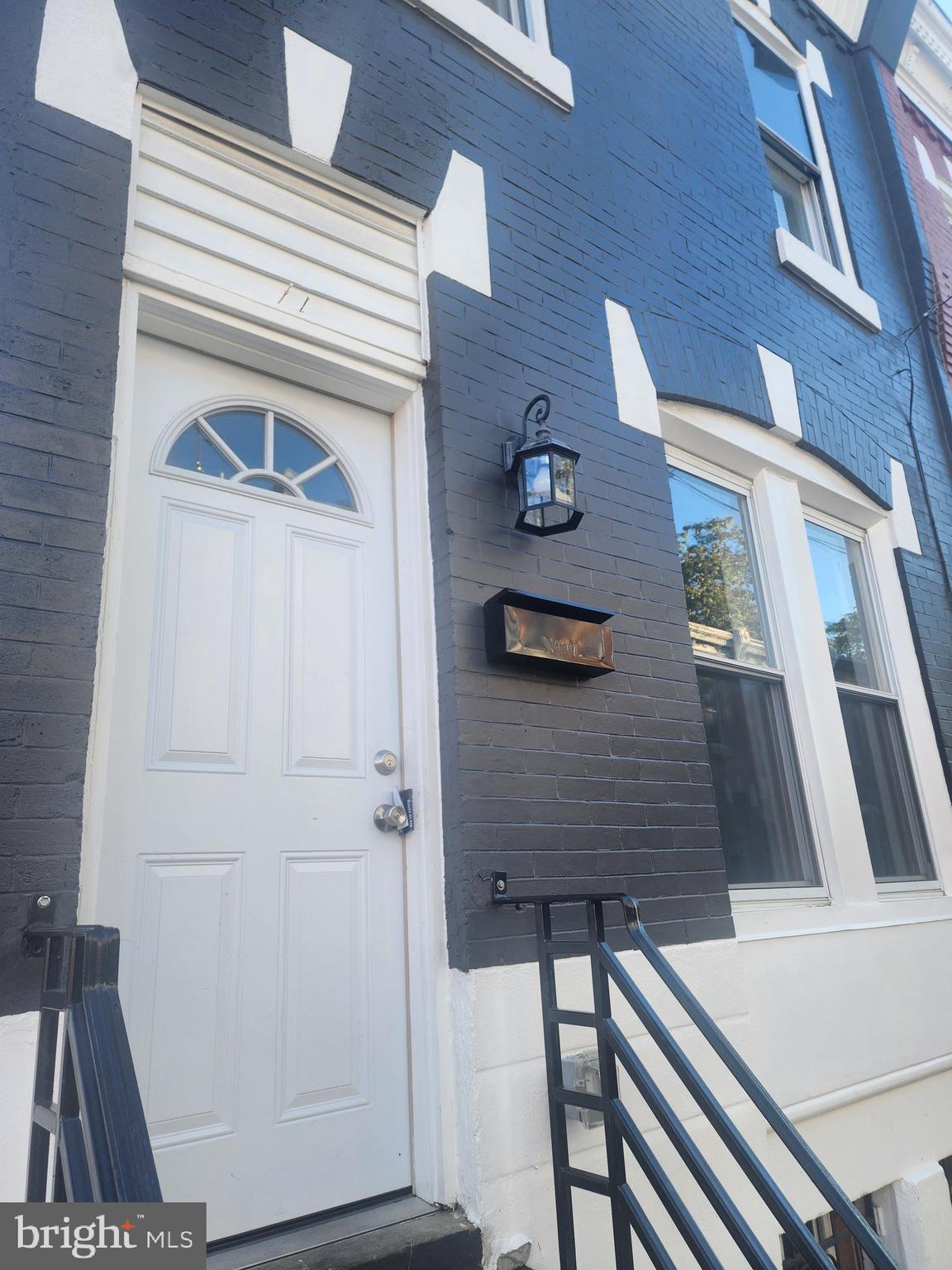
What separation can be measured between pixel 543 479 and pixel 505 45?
2046mm

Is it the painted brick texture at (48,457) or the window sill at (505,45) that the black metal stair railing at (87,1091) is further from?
the window sill at (505,45)

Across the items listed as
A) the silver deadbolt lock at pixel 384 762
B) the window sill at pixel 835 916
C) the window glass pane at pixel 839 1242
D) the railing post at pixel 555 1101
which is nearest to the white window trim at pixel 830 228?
the window sill at pixel 835 916

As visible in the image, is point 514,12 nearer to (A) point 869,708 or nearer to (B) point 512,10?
(B) point 512,10

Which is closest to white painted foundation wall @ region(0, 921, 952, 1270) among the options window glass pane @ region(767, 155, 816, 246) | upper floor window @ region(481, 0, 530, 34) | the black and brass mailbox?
the black and brass mailbox

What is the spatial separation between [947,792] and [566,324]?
3143 mm

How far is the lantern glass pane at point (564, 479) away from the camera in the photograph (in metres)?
2.80

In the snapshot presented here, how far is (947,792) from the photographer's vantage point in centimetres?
457

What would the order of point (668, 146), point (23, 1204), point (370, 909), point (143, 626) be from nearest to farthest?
1. point (23, 1204)
2. point (143, 626)
3. point (370, 909)
4. point (668, 146)

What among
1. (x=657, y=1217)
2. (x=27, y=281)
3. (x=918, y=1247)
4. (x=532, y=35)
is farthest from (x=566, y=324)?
(x=918, y=1247)

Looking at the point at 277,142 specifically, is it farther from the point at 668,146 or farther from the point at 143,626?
the point at 668,146

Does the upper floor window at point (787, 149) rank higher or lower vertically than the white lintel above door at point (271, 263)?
higher

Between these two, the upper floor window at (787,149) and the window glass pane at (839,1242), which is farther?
the upper floor window at (787,149)

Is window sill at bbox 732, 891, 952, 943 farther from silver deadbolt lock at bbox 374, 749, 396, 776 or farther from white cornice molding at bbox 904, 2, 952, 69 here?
white cornice molding at bbox 904, 2, 952, 69

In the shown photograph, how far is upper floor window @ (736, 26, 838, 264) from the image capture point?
552 centimetres
